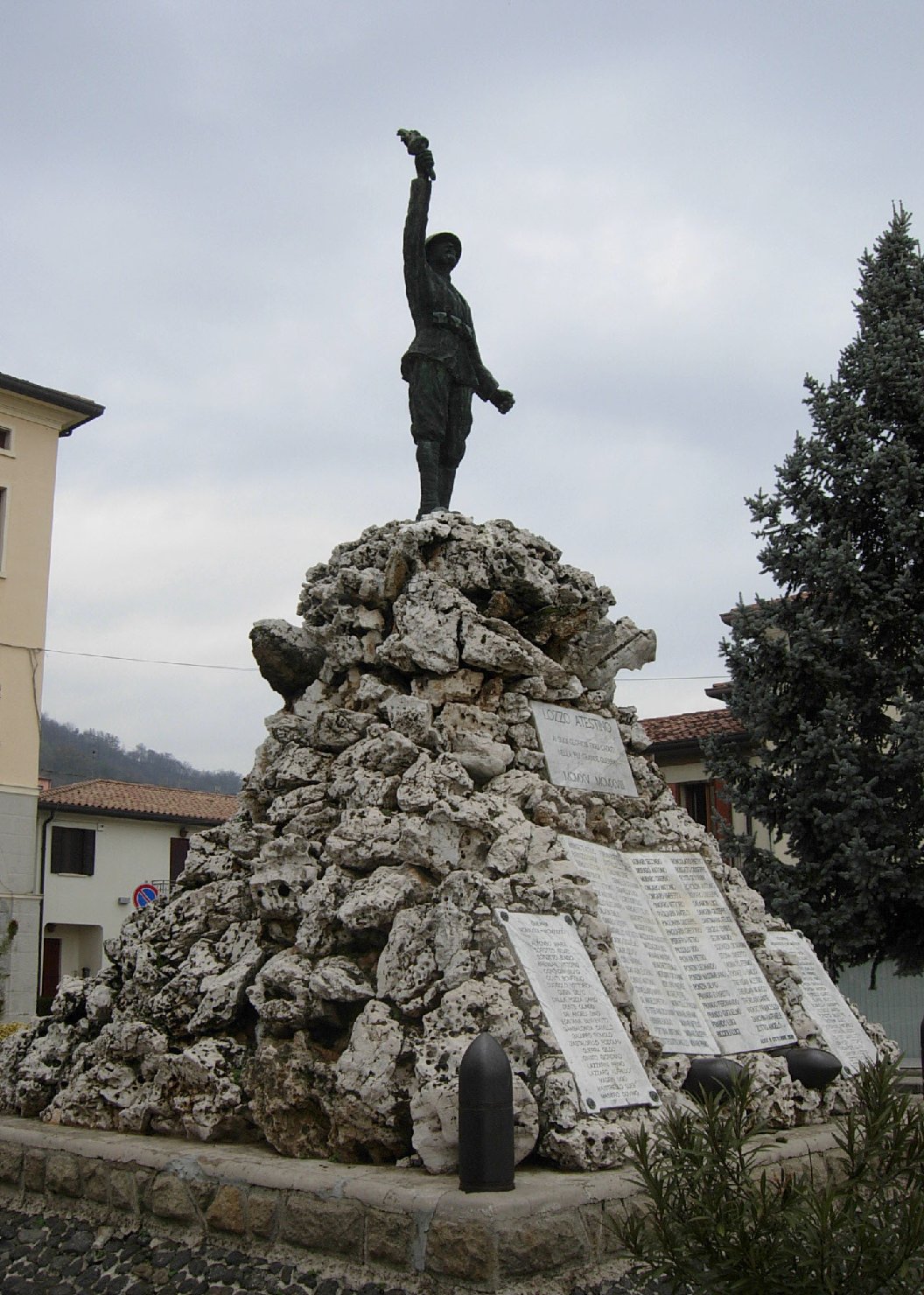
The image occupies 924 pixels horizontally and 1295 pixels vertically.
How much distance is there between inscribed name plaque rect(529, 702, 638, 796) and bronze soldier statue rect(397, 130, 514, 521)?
1670mm

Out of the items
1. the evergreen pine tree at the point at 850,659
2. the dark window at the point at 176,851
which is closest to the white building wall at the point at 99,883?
the dark window at the point at 176,851

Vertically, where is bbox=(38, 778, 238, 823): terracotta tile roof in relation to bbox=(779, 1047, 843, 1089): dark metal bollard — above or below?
above

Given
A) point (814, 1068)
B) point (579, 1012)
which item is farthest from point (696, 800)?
point (579, 1012)

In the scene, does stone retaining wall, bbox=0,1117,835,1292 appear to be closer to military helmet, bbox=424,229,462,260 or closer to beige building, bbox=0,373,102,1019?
military helmet, bbox=424,229,462,260

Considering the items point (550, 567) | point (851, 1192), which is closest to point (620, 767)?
point (550, 567)

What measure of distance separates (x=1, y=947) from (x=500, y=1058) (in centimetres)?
1701

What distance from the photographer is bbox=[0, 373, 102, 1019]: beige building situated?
70.1ft

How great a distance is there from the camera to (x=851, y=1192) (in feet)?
10.6

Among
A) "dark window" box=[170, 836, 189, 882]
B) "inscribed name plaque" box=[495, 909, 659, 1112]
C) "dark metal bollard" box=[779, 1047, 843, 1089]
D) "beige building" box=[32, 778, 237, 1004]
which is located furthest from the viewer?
"dark window" box=[170, 836, 189, 882]

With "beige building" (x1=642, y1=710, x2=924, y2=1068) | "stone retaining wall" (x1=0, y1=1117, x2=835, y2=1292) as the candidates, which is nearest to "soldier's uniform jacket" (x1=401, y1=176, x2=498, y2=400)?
"stone retaining wall" (x1=0, y1=1117, x2=835, y2=1292)

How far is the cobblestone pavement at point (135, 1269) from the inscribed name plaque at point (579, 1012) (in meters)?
0.93

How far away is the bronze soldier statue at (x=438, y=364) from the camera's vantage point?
8.10 m

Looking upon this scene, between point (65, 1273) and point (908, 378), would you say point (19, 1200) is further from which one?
point (908, 378)

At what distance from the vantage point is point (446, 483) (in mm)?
8281
